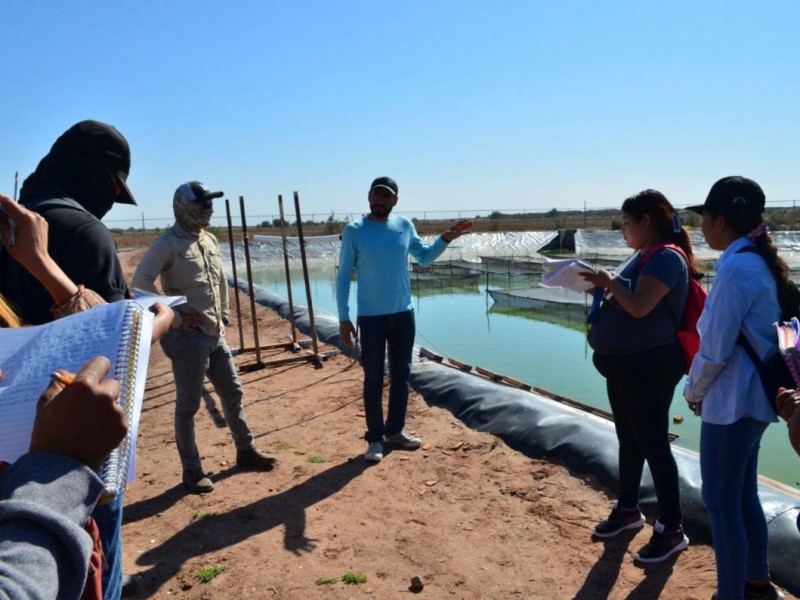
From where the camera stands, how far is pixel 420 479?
13.0ft

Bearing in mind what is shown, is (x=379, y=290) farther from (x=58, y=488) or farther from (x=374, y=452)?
(x=58, y=488)

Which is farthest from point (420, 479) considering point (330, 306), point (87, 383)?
point (330, 306)

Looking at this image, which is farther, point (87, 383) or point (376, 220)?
point (376, 220)

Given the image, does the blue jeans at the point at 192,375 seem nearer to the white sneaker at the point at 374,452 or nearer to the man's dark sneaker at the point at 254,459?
the man's dark sneaker at the point at 254,459

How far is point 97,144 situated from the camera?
2.10 metres

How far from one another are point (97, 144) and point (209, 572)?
2.02 metres

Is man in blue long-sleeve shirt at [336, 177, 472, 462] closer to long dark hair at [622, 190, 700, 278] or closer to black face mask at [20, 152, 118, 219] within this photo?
long dark hair at [622, 190, 700, 278]

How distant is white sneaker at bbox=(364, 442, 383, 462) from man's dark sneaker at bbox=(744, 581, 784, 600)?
2360 mm

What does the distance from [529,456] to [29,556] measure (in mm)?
3639

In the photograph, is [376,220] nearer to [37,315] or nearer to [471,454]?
[471,454]

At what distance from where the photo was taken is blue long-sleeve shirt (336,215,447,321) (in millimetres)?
4223

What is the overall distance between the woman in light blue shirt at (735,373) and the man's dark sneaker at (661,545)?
1.42 feet

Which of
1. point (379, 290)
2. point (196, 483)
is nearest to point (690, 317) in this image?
point (379, 290)

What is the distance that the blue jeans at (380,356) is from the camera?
427cm
